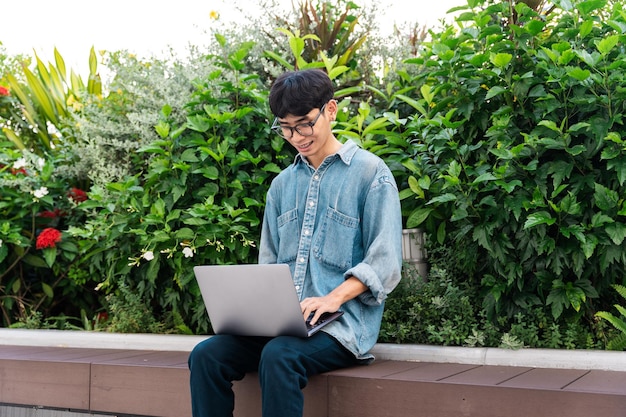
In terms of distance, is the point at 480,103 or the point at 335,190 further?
the point at 480,103

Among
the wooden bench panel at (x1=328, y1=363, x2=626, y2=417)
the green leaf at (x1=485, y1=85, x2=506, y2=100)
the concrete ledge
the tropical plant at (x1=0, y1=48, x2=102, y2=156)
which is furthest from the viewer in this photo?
the tropical plant at (x1=0, y1=48, x2=102, y2=156)

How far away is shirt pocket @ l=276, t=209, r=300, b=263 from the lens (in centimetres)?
252

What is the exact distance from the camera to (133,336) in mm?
3381

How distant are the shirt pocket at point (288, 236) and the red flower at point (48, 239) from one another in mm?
1877

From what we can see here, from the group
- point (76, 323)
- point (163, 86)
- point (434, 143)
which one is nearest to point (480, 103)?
point (434, 143)

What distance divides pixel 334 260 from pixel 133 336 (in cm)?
140

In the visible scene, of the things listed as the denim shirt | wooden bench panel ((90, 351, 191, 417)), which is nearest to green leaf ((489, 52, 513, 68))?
the denim shirt

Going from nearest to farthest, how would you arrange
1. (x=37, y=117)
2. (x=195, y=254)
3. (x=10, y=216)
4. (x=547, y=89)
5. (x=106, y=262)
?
(x=547, y=89)
(x=195, y=254)
(x=106, y=262)
(x=10, y=216)
(x=37, y=117)

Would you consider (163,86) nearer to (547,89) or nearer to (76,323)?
(76,323)

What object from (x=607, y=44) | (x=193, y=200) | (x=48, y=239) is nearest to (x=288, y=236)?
(x=193, y=200)

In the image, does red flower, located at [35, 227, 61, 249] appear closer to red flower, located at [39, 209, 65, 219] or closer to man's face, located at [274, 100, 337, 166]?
red flower, located at [39, 209, 65, 219]

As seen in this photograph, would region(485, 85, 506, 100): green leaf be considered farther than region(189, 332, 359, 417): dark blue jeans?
Yes

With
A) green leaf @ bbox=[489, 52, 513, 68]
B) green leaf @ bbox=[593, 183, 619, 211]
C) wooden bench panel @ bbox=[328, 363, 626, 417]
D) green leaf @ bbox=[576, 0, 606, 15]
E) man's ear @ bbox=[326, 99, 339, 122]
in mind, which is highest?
green leaf @ bbox=[576, 0, 606, 15]

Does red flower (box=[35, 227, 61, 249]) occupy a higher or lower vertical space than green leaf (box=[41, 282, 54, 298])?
higher
